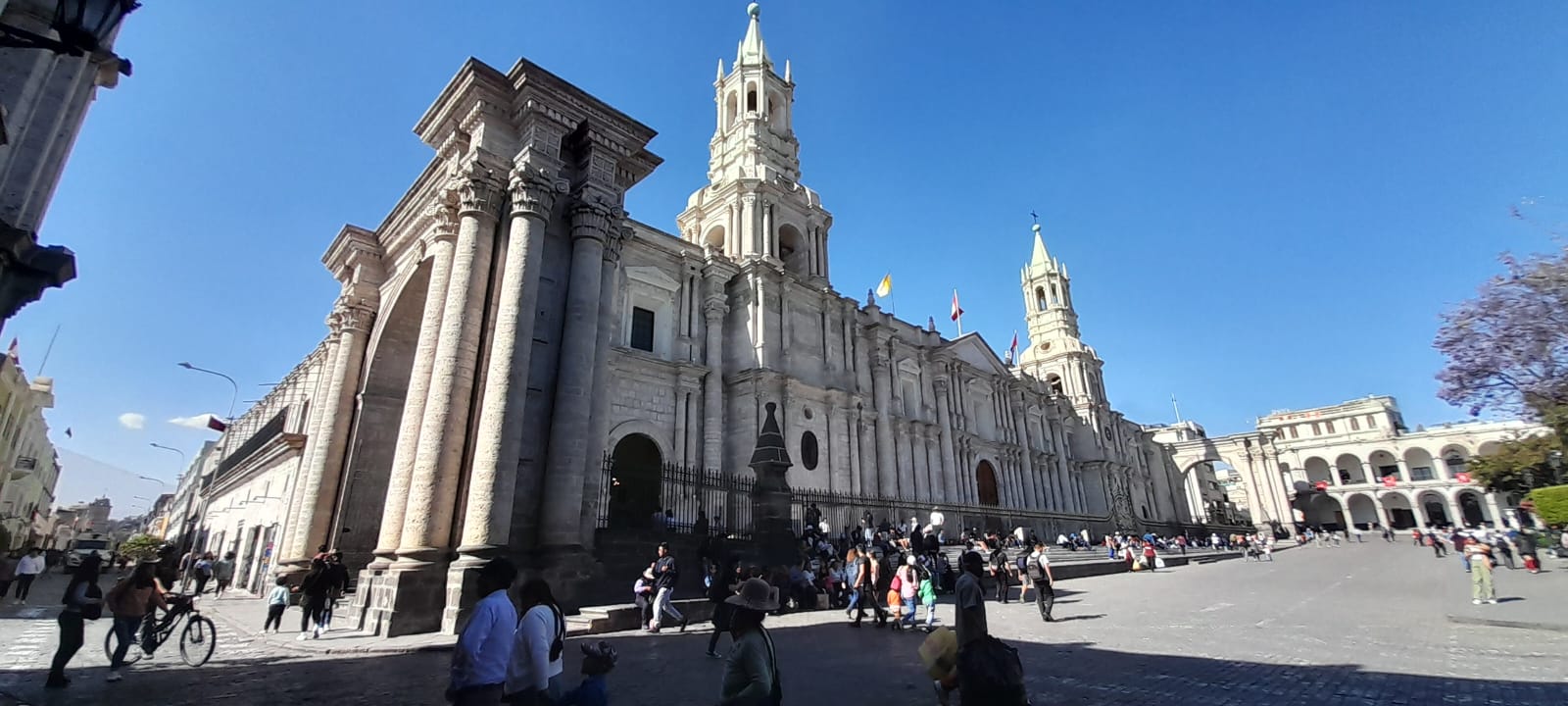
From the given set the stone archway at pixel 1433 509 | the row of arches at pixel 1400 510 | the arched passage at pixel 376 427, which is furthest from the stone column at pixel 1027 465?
the stone archway at pixel 1433 509

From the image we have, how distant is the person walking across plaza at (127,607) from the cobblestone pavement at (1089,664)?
280 millimetres

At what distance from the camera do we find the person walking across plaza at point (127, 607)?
21.1 feet

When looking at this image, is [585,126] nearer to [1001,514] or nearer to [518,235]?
[518,235]

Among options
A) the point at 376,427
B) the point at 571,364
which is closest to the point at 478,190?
the point at 571,364

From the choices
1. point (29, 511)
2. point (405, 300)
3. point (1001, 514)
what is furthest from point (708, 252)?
point (29, 511)

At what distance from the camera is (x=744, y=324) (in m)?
24.1

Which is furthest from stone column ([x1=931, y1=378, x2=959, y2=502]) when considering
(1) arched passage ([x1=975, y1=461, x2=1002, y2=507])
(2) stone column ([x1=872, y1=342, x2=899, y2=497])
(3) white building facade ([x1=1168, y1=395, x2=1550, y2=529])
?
(3) white building facade ([x1=1168, y1=395, x2=1550, y2=529])

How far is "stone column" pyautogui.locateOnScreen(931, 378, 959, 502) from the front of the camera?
2947cm

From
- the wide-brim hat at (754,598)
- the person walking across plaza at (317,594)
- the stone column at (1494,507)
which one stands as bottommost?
the person walking across plaza at (317,594)

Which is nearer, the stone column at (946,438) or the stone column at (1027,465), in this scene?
the stone column at (946,438)

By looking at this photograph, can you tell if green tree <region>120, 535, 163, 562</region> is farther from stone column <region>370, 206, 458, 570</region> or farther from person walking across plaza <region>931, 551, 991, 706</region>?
person walking across plaza <region>931, 551, 991, 706</region>

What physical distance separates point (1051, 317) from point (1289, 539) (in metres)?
26.6

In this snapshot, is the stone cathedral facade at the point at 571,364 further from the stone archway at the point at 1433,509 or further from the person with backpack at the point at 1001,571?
the stone archway at the point at 1433,509

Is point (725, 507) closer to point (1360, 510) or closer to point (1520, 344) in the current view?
point (1520, 344)
